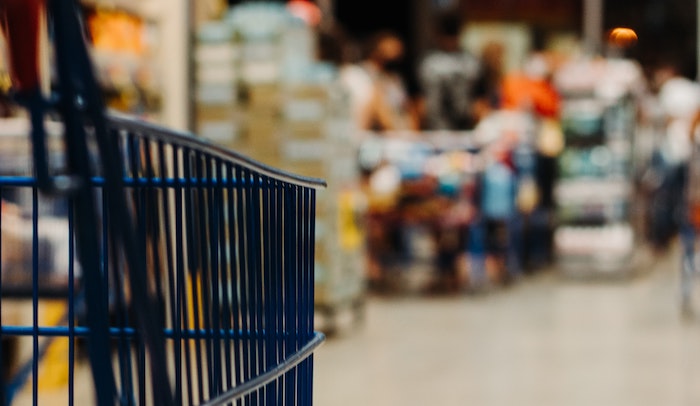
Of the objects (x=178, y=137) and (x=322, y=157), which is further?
(x=322, y=157)

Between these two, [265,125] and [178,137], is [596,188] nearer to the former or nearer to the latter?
[265,125]

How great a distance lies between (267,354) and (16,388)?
1555mm

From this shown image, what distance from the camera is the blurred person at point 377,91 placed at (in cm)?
1032

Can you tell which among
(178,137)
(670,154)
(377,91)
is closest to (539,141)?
(377,91)

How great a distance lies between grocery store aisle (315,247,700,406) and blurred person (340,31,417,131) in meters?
1.65

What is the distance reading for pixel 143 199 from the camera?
205cm

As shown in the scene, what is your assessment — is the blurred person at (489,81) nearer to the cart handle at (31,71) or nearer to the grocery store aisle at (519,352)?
the grocery store aisle at (519,352)

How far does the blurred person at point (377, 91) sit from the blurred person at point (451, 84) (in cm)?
30

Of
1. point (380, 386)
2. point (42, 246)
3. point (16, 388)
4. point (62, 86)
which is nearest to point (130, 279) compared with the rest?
point (62, 86)

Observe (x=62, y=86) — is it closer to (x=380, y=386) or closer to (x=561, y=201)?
(x=380, y=386)

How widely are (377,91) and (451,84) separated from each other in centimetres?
144

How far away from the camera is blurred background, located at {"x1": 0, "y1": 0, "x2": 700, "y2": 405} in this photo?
6.23 m

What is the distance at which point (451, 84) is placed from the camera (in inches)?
468

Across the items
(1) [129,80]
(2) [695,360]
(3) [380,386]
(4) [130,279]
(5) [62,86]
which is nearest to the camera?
(5) [62,86]
